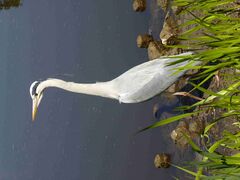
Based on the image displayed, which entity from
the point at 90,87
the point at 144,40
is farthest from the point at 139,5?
the point at 90,87

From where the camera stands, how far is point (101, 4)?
80.5 inches

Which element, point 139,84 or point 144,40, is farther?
point 144,40

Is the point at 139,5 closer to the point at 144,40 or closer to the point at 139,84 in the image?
the point at 144,40

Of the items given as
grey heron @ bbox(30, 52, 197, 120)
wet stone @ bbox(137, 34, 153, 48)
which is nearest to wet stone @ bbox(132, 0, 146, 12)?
wet stone @ bbox(137, 34, 153, 48)

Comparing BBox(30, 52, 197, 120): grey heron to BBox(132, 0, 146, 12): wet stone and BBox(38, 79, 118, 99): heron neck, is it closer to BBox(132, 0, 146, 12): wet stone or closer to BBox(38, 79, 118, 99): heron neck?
BBox(38, 79, 118, 99): heron neck

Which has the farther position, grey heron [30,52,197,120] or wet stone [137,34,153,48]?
wet stone [137,34,153,48]

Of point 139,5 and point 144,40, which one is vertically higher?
point 139,5

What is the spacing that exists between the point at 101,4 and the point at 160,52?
0.46 meters

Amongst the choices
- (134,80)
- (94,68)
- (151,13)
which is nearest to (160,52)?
(151,13)

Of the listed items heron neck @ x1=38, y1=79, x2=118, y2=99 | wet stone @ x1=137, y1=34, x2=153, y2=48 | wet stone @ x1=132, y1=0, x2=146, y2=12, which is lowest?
heron neck @ x1=38, y1=79, x2=118, y2=99

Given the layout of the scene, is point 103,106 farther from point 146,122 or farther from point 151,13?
point 151,13

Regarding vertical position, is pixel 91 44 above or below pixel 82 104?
above

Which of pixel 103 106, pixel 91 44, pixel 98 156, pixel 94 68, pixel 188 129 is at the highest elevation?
pixel 91 44

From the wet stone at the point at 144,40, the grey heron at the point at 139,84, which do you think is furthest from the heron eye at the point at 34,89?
the wet stone at the point at 144,40
